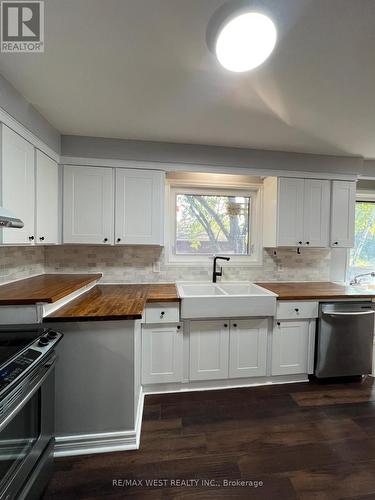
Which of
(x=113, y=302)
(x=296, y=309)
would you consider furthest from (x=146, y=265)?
(x=296, y=309)

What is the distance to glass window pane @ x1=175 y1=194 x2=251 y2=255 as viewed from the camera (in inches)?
107

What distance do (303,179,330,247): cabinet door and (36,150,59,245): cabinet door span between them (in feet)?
8.37

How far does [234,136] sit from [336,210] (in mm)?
1440

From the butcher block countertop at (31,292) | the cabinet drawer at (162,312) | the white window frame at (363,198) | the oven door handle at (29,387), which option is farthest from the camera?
the white window frame at (363,198)

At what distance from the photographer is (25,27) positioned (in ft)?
3.66

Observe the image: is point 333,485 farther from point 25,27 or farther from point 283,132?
point 25,27

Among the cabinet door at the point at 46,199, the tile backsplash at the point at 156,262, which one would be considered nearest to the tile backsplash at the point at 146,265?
the tile backsplash at the point at 156,262

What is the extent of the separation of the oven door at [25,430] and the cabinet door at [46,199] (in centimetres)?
115

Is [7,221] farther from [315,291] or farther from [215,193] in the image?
[315,291]

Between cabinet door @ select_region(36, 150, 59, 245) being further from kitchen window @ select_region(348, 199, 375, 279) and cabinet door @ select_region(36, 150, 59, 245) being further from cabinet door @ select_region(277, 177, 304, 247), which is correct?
kitchen window @ select_region(348, 199, 375, 279)

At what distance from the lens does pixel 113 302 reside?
1.78 metres

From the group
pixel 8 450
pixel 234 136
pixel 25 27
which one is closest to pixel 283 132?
pixel 234 136

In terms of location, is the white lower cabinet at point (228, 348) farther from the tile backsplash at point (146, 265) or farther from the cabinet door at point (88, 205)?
the cabinet door at point (88, 205)

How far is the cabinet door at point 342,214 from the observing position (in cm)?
258
